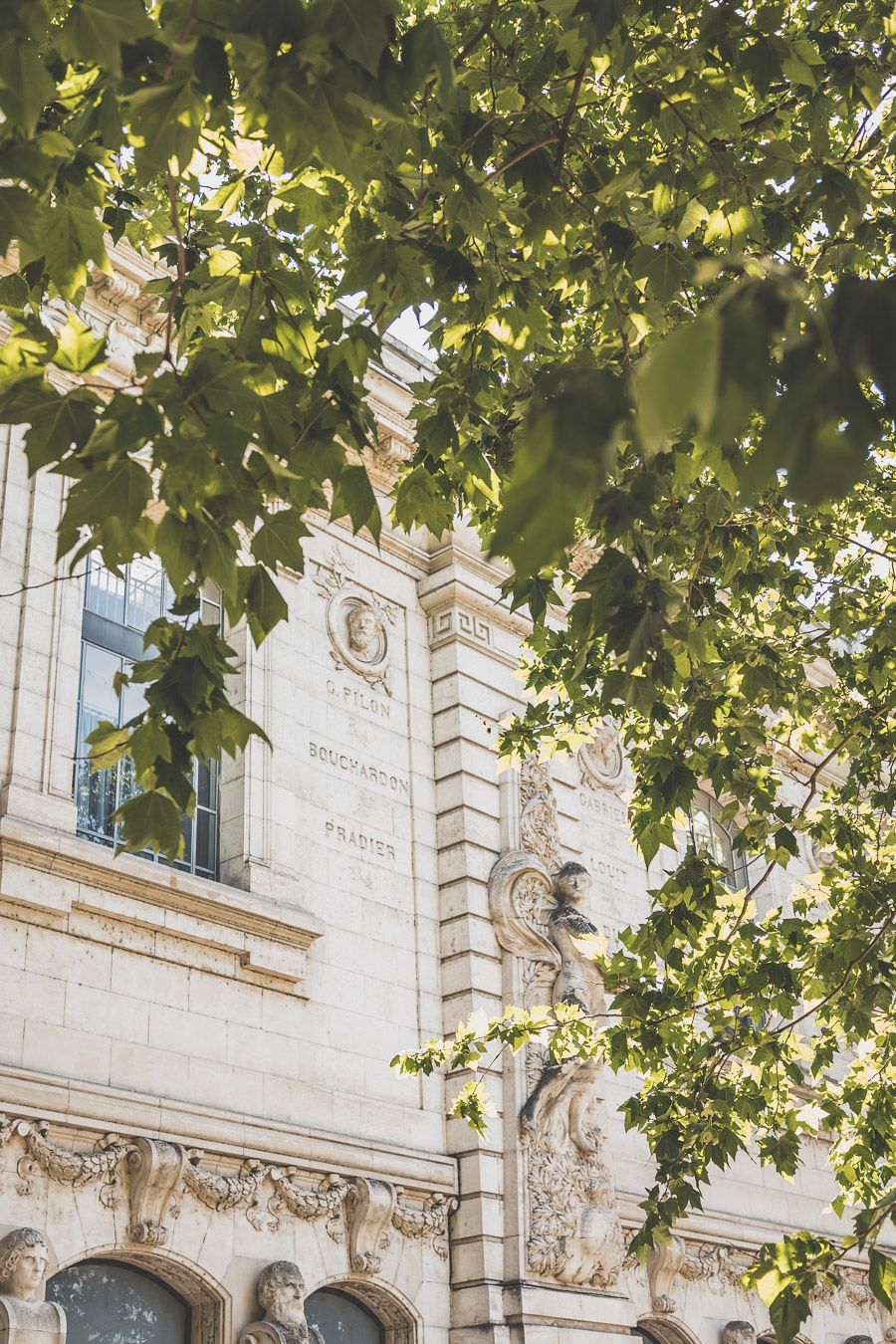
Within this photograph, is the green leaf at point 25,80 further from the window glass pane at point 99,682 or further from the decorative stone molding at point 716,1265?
the decorative stone molding at point 716,1265

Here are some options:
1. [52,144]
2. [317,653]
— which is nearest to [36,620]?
[317,653]

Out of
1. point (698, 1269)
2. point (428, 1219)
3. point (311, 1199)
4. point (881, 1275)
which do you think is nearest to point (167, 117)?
point (881, 1275)

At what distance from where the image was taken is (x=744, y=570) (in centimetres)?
934

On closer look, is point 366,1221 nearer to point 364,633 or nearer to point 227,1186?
point 227,1186

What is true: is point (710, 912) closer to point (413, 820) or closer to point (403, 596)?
point (413, 820)

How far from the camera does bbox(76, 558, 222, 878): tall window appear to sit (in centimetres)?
1194

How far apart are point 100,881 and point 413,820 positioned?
4095 mm

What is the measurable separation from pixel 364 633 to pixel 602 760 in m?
4.13

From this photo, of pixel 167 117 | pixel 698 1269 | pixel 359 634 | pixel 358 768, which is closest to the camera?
pixel 167 117

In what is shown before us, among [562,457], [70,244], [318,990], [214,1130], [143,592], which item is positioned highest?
[143,592]

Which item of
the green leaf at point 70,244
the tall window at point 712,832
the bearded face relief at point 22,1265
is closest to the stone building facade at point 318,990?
the bearded face relief at point 22,1265

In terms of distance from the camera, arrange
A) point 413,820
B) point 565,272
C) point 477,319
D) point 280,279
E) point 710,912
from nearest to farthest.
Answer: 1. point 280,279
2. point 477,319
3. point 565,272
4. point 710,912
5. point 413,820

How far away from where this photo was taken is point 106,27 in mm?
3865

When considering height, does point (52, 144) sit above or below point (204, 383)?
above
